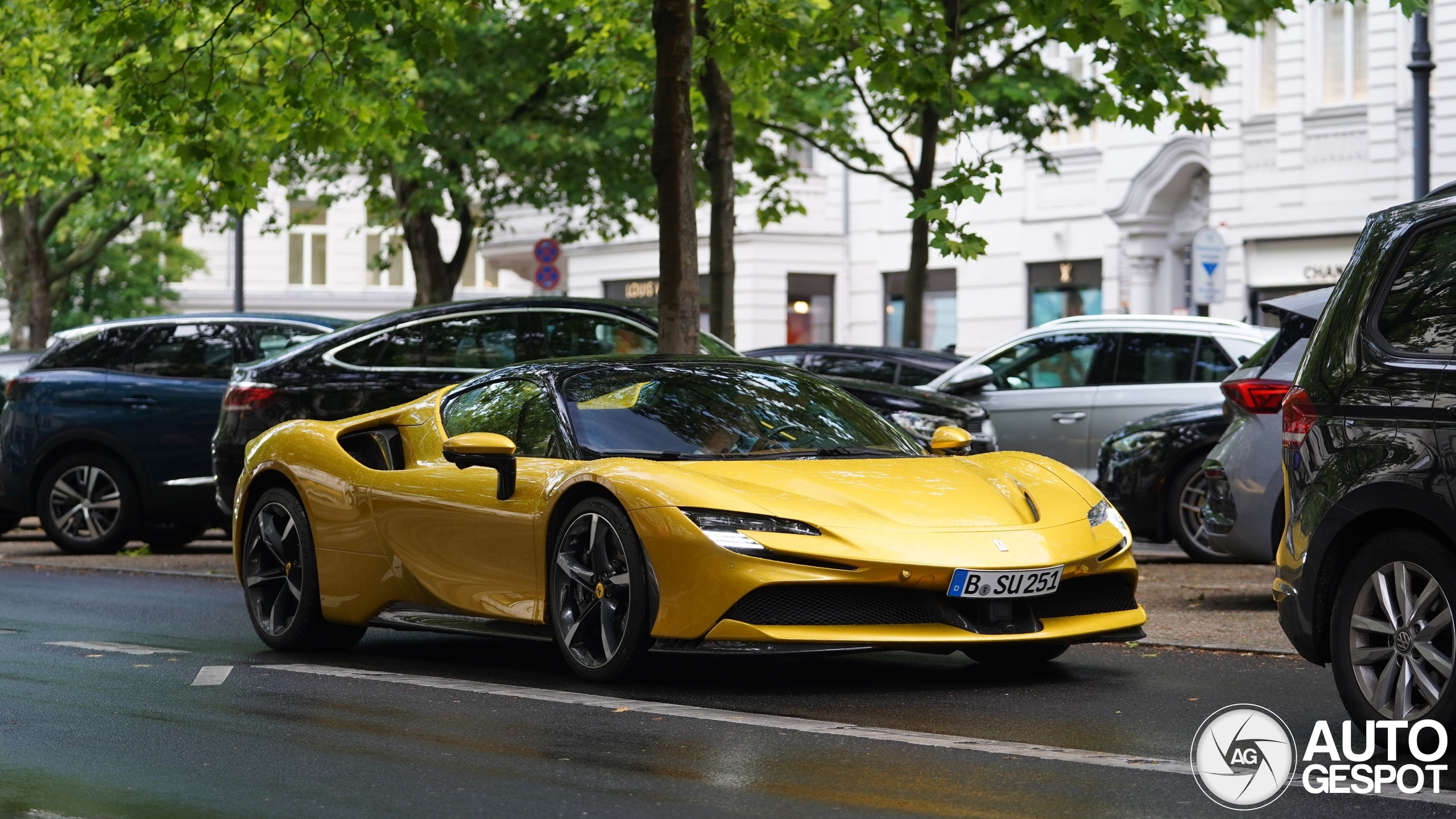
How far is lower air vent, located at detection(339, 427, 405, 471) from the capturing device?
9.25 meters

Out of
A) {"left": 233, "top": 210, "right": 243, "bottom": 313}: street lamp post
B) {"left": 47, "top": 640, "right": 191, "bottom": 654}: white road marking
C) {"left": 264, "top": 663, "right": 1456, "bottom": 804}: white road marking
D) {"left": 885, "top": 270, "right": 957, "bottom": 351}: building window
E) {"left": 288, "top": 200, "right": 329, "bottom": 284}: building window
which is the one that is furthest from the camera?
{"left": 288, "top": 200, "right": 329, "bottom": 284}: building window

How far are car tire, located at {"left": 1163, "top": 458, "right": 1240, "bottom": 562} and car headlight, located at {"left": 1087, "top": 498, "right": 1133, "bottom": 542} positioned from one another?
5921 millimetres

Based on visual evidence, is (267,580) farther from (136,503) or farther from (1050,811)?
(136,503)

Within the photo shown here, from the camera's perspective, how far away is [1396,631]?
6.02 m

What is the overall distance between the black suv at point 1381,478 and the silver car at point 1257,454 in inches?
163

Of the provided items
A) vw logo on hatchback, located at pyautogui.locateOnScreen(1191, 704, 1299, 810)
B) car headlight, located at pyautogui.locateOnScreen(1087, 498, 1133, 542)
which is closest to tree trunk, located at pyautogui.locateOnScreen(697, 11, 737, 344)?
car headlight, located at pyautogui.locateOnScreen(1087, 498, 1133, 542)

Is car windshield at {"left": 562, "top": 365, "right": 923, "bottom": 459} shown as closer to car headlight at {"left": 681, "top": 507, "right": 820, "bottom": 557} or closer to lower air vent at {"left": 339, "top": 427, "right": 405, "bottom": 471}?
car headlight at {"left": 681, "top": 507, "right": 820, "bottom": 557}

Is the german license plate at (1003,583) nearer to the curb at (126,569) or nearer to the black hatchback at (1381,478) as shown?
the black hatchback at (1381,478)

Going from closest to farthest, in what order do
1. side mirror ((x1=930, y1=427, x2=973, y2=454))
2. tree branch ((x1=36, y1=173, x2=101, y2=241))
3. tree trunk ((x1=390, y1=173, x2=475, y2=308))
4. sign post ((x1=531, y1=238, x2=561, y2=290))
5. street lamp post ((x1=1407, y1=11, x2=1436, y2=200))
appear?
side mirror ((x1=930, y1=427, x2=973, y2=454)), street lamp post ((x1=1407, y1=11, x2=1436, y2=200)), sign post ((x1=531, y1=238, x2=561, y2=290)), tree trunk ((x1=390, y1=173, x2=475, y2=308)), tree branch ((x1=36, y1=173, x2=101, y2=241))

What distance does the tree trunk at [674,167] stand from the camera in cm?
1370

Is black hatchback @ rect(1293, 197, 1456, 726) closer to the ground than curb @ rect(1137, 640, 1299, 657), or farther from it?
farther from it

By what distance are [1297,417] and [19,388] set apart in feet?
40.2

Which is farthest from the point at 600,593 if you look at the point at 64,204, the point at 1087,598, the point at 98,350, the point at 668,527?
the point at 64,204

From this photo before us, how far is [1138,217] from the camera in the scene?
34.4 meters
